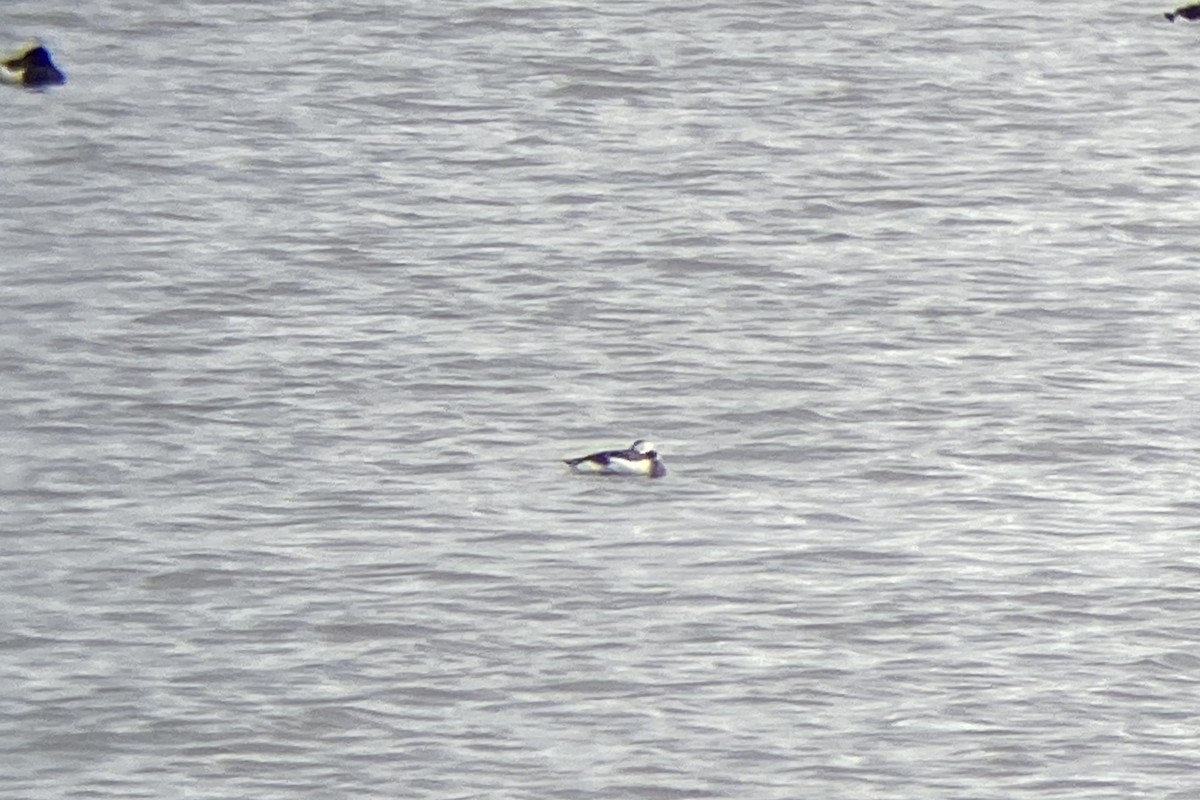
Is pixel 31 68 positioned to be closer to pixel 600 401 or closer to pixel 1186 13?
pixel 600 401

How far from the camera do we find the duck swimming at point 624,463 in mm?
13930

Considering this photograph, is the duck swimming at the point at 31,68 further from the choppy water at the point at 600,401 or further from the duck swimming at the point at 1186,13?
the duck swimming at the point at 1186,13

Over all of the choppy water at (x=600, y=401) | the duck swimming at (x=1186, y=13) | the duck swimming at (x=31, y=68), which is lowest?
the choppy water at (x=600, y=401)

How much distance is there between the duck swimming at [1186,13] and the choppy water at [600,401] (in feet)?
0.57

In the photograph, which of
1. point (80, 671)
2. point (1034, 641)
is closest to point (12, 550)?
point (80, 671)

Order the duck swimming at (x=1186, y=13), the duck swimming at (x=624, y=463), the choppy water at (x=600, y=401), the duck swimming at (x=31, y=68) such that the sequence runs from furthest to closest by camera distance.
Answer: the duck swimming at (x=1186, y=13)
the duck swimming at (x=31, y=68)
the duck swimming at (x=624, y=463)
the choppy water at (x=600, y=401)

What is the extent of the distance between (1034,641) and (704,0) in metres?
12.2

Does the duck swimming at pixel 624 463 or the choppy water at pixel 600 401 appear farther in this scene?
the duck swimming at pixel 624 463

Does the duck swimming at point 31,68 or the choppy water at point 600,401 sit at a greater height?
the duck swimming at point 31,68

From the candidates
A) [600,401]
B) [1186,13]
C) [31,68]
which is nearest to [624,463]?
[600,401]

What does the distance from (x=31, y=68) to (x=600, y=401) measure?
7.35 m

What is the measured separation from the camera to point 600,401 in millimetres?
15484

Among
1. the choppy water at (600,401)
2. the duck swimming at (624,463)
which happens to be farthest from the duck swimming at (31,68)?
the duck swimming at (624,463)

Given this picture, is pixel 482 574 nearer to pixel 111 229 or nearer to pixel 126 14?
pixel 111 229
